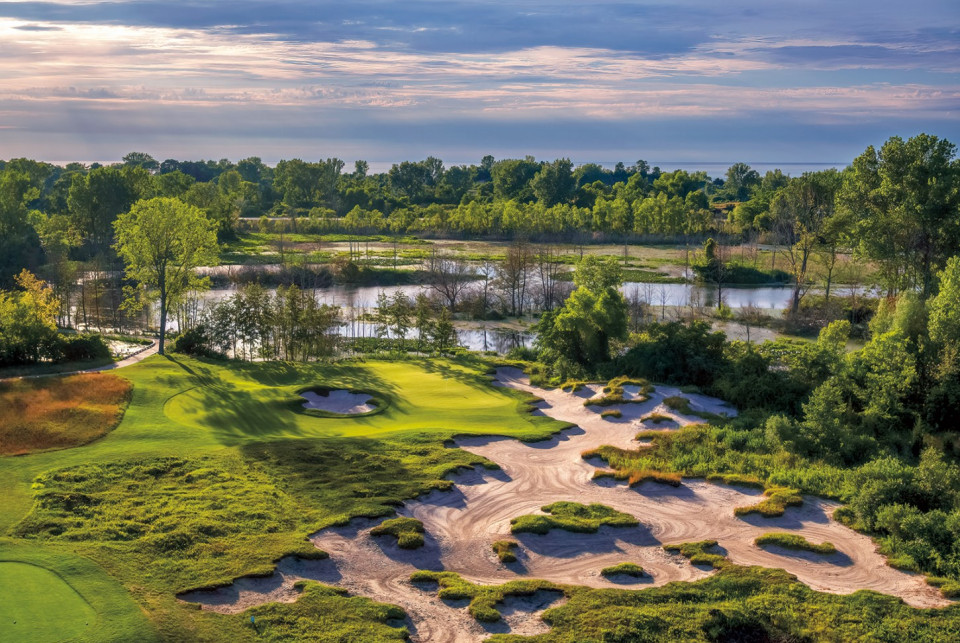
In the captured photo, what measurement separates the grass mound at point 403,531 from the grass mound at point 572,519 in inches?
138

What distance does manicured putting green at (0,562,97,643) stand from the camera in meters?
18.3

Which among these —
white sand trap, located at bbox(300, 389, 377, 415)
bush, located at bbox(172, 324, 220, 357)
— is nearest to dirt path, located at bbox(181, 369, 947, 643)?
white sand trap, located at bbox(300, 389, 377, 415)

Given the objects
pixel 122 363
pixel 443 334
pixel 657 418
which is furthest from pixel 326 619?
pixel 443 334

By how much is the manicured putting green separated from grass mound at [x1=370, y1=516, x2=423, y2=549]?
941cm

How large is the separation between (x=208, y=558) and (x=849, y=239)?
203 ft

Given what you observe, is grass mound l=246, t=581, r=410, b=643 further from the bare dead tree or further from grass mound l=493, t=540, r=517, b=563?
the bare dead tree

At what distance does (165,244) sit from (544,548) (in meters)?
39.2

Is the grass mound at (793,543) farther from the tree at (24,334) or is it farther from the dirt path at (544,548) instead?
the tree at (24,334)

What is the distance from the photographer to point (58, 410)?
1417 inches

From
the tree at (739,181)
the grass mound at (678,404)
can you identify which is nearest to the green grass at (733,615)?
the grass mound at (678,404)

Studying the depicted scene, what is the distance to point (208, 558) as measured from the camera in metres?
23.1

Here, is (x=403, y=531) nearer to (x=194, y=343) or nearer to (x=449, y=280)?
(x=194, y=343)

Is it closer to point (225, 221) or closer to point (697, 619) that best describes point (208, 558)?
point (697, 619)

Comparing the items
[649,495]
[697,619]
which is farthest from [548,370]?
[697,619]
